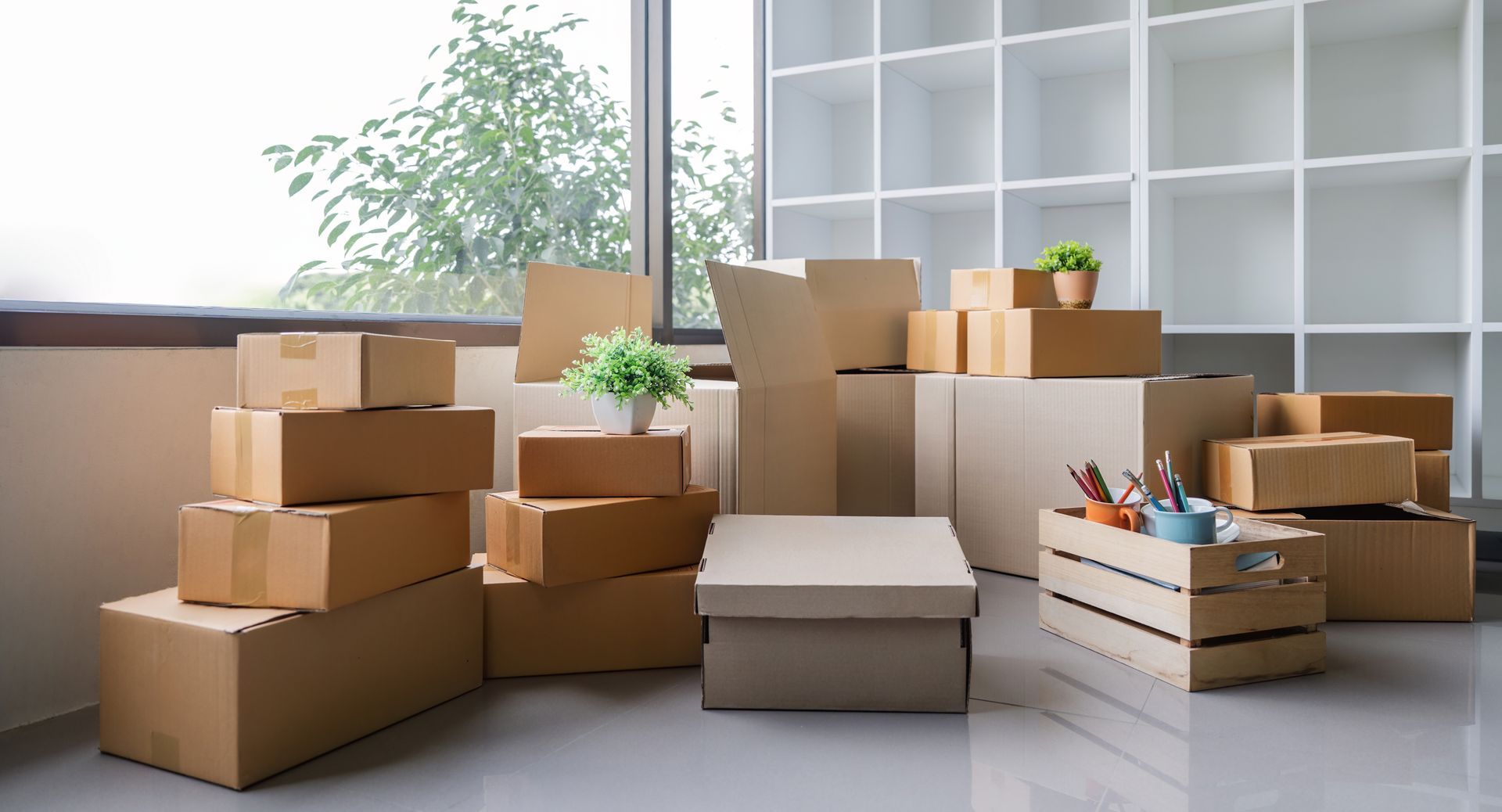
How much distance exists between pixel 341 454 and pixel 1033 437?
1465 millimetres

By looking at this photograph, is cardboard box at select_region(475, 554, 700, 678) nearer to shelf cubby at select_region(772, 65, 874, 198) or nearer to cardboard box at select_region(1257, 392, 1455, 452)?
cardboard box at select_region(1257, 392, 1455, 452)

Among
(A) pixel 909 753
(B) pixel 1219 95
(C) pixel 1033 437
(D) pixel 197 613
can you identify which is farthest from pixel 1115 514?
(B) pixel 1219 95

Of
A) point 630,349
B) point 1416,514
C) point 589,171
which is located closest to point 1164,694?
point 1416,514

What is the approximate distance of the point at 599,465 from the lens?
159 cm

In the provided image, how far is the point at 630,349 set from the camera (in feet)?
5.35

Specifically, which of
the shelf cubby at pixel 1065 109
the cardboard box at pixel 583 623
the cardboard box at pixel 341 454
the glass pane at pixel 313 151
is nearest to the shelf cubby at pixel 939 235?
the shelf cubby at pixel 1065 109

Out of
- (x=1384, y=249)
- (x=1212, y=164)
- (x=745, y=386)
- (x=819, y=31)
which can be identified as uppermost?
(x=819, y=31)

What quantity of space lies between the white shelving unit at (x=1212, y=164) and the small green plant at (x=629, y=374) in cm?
154

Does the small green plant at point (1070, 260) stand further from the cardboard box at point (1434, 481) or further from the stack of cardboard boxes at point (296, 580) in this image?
the stack of cardboard boxes at point (296, 580)

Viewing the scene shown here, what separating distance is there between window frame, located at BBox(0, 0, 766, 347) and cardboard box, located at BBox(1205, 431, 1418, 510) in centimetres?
153

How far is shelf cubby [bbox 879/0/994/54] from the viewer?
309cm

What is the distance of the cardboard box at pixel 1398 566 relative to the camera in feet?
5.98

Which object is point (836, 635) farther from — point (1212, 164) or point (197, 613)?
point (1212, 164)

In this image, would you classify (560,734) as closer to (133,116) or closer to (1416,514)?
(133,116)
